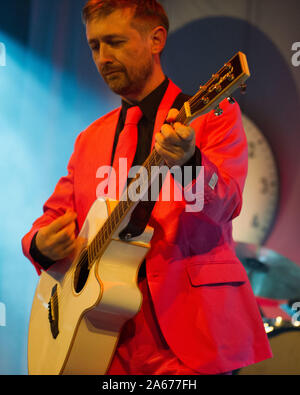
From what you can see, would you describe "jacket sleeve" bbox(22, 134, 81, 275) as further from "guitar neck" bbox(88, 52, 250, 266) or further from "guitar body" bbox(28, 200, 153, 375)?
"guitar neck" bbox(88, 52, 250, 266)

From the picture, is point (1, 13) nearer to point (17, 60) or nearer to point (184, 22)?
point (17, 60)

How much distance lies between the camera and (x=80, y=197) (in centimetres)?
169

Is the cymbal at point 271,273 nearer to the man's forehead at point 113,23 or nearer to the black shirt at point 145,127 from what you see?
the black shirt at point 145,127

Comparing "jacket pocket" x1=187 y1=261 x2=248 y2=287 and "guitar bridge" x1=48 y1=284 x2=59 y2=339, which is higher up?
"jacket pocket" x1=187 y1=261 x2=248 y2=287

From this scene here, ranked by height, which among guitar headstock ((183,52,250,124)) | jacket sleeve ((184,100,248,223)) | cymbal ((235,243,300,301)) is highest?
guitar headstock ((183,52,250,124))

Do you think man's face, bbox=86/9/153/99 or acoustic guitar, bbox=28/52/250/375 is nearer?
acoustic guitar, bbox=28/52/250/375

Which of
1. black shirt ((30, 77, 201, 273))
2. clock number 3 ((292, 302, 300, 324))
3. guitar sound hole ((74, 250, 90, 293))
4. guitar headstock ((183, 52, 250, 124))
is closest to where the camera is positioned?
guitar headstock ((183, 52, 250, 124))

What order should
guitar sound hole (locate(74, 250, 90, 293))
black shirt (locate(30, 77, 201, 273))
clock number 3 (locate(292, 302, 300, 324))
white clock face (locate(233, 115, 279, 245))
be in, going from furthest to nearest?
1. white clock face (locate(233, 115, 279, 245))
2. clock number 3 (locate(292, 302, 300, 324))
3. black shirt (locate(30, 77, 201, 273))
4. guitar sound hole (locate(74, 250, 90, 293))

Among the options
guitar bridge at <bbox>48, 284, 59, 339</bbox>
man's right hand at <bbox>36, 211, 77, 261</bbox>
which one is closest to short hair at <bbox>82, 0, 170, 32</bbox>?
man's right hand at <bbox>36, 211, 77, 261</bbox>

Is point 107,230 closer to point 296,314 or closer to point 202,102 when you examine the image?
point 202,102

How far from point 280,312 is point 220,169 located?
0.97 m

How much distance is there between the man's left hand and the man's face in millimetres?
537

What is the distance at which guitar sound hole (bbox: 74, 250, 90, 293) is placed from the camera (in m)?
1.45

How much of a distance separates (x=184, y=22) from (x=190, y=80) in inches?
11.9
